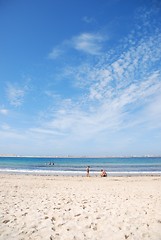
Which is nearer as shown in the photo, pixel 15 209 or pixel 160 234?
pixel 160 234

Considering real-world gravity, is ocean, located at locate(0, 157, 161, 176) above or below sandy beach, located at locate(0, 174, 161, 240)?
above

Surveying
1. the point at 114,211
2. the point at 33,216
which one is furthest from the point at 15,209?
the point at 114,211

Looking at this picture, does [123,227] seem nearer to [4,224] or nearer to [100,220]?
[100,220]

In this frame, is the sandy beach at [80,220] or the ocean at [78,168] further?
the ocean at [78,168]

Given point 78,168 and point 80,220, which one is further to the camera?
point 78,168

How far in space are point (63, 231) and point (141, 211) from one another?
3295mm

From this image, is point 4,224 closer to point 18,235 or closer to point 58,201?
point 18,235

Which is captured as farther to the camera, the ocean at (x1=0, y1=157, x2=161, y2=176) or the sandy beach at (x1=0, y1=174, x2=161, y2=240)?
the ocean at (x1=0, y1=157, x2=161, y2=176)

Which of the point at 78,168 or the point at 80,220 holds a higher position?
the point at 78,168

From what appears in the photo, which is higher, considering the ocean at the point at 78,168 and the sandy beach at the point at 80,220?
the ocean at the point at 78,168

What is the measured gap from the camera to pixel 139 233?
626cm

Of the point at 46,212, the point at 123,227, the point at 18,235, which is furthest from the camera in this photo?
the point at 46,212

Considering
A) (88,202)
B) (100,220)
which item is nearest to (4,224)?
(100,220)

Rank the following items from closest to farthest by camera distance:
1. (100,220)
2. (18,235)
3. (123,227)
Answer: (18,235) < (123,227) < (100,220)
